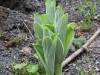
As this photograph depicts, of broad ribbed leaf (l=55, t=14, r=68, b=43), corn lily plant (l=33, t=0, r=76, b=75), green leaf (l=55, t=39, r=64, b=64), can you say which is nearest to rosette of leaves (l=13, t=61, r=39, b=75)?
→ corn lily plant (l=33, t=0, r=76, b=75)

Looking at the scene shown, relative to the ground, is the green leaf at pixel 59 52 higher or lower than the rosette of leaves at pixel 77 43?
higher

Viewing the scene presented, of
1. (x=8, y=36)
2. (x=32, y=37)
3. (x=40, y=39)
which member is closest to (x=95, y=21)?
(x=32, y=37)

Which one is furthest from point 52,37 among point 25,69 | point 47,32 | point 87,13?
point 87,13

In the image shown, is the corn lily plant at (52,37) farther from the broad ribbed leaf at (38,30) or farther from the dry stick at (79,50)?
the dry stick at (79,50)

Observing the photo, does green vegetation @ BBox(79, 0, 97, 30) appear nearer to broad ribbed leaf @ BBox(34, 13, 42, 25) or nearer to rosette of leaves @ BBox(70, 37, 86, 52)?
rosette of leaves @ BBox(70, 37, 86, 52)

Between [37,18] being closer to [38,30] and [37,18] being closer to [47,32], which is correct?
[38,30]

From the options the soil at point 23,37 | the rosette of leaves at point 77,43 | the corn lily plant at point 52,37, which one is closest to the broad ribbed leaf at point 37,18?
the corn lily plant at point 52,37
